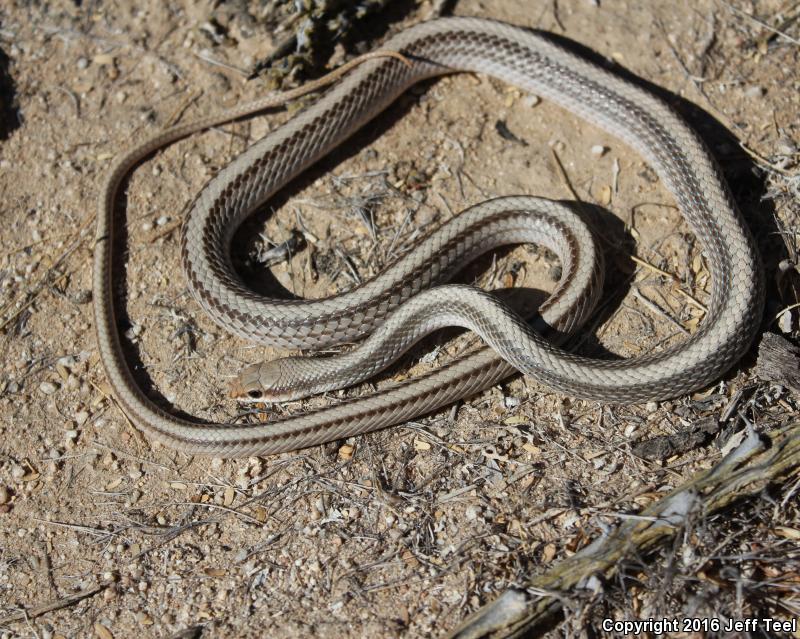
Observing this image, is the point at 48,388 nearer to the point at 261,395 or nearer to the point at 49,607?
the point at 49,607

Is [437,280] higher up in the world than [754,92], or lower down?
lower down

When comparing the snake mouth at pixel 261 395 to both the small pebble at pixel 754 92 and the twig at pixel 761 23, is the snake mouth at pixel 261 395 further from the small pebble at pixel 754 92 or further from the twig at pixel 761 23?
the twig at pixel 761 23

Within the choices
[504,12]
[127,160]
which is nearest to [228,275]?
[127,160]

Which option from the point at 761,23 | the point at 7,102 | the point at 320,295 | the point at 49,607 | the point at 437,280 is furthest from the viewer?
the point at 7,102

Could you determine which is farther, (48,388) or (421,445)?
(48,388)

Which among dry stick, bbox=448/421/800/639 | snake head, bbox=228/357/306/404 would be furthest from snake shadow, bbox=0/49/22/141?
dry stick, bbox=448/421/800/639

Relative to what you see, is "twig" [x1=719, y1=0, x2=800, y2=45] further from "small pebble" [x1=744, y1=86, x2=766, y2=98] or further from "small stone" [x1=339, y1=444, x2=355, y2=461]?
"small stone" [x1=339, y1=444, x2=355, y2=461]

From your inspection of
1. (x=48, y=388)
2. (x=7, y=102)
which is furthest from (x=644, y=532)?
(x=7, y=102)
